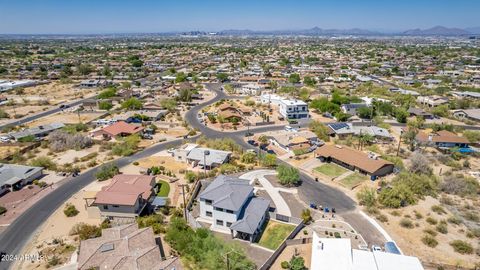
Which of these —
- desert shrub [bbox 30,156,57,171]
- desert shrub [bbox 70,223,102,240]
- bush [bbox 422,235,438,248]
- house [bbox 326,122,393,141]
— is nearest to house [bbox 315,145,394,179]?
house [bbox 326,122,393,141]

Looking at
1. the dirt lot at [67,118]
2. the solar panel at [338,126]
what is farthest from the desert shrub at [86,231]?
the solar panel at [338,126]

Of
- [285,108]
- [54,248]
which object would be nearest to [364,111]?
[285,108]

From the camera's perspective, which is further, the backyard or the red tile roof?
the backyard

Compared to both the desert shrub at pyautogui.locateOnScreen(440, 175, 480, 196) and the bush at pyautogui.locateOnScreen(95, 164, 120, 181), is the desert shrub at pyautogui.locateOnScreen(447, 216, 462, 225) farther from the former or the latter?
the bush at pyautogui.locateOnScreen(95, 164, 120, 181)

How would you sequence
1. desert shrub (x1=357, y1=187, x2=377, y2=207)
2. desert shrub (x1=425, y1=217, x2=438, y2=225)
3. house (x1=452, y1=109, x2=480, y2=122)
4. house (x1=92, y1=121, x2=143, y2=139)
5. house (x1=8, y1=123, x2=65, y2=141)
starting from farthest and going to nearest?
house (x1=452, y1=109, x2=480, y2=122)
house (x1=92, y1=121, x2=143, y2=139)
house (x1=8, y1=123, x2=65, y2=141)
desert shrub (x1=357, y1=187, x2=377, y2=207)
desert shrub (x1=425, y1=217, x2=438, y2=225)

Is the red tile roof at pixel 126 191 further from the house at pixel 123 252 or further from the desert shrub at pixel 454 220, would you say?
the desert shrub at pixel 454 220
